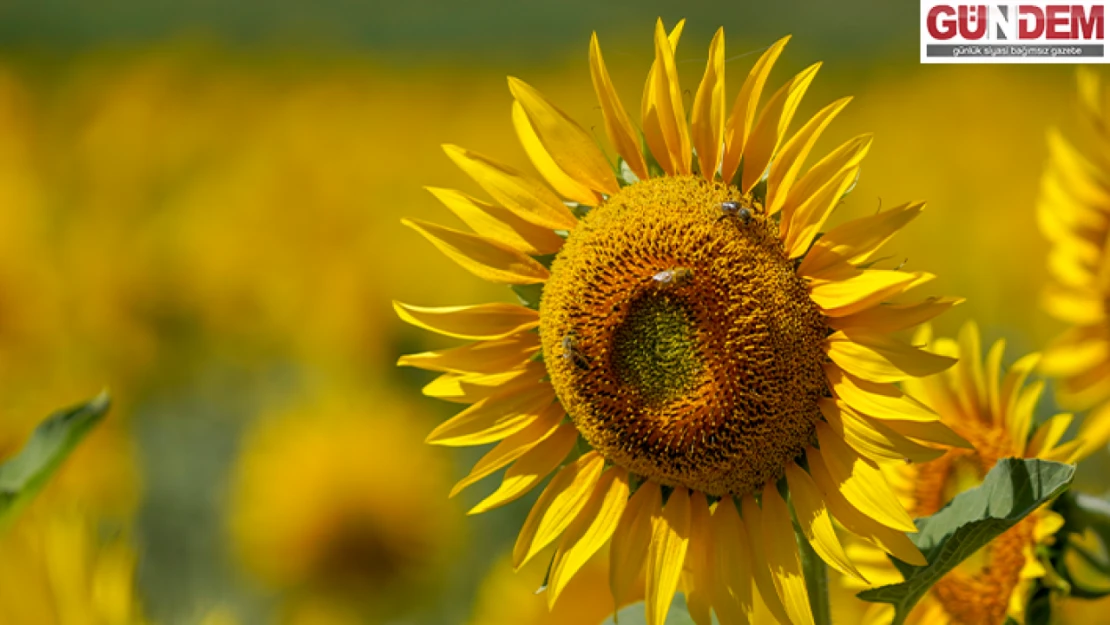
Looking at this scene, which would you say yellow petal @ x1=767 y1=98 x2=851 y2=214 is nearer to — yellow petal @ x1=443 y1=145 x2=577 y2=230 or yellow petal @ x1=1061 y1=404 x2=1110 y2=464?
yellow petal @ x1=443 y1=145 x2=577 y2=230

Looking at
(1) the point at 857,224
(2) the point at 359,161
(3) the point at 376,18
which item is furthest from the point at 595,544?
(3) the point at 376,18

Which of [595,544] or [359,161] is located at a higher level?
[359,161]

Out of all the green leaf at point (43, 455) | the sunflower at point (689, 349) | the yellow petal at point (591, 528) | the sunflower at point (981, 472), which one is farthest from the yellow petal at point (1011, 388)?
the green leaf at point (43, 455)

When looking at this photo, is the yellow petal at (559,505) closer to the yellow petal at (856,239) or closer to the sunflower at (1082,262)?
the yellow petal at (856,239)

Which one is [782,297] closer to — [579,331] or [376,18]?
[579,331]

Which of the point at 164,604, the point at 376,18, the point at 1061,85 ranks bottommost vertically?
the point at 164,604

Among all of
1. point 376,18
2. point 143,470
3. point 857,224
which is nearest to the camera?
point 857,224

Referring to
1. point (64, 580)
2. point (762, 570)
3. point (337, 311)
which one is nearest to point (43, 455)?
point (64, 580)
